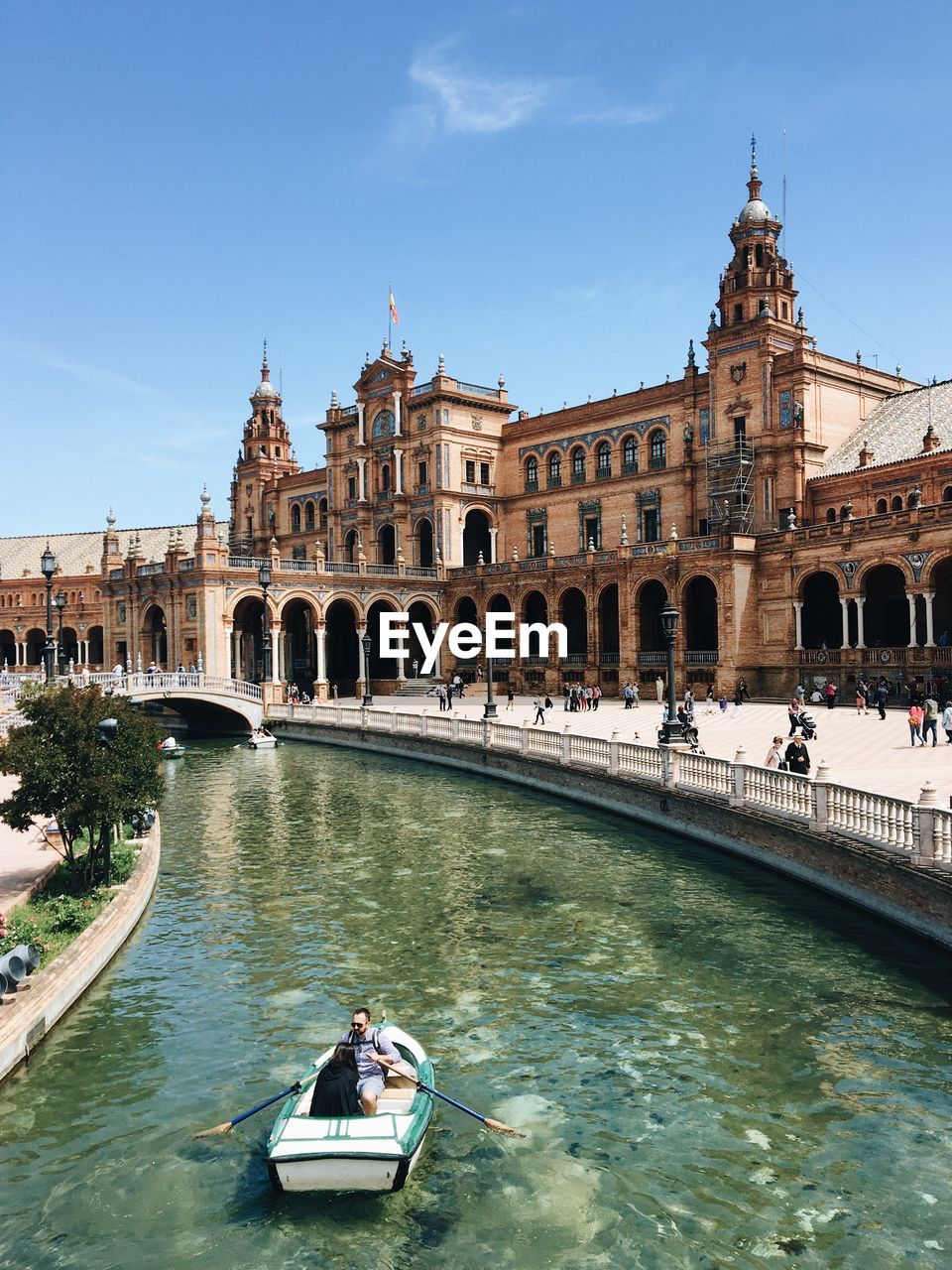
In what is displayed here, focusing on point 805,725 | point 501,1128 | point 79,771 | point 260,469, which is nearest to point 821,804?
point 501,1128

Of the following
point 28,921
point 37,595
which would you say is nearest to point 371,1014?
point 28,921

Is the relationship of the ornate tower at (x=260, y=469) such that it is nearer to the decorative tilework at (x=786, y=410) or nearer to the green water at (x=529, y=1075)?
the decorative tilework at (x=786, y=410)

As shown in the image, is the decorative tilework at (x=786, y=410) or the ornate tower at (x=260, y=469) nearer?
the decorative tilework at (x=786, y=410)

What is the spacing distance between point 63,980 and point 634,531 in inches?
Result: 1909

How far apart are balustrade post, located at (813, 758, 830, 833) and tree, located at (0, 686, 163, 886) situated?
11.4m

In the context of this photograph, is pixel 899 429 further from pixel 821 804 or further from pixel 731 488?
pixel 821 804

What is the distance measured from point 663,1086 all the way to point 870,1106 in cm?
205

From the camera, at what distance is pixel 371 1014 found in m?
12.4

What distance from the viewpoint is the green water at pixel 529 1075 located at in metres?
8.03

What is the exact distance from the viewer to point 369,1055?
9.30 meters

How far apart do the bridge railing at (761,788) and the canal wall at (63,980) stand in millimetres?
11422

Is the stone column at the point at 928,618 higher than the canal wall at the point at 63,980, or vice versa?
the stone column at the point at 928,618

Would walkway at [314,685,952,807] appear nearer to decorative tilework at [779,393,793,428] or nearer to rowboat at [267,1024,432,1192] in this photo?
rowboat at [267,1024,432,1192]

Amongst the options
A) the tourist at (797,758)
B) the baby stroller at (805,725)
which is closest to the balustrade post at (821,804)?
the tourist at (797,758)
